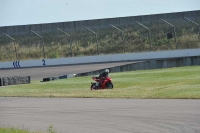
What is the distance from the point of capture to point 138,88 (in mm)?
22359

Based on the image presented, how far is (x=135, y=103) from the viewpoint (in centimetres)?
1625

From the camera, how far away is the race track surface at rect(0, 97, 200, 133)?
37.5ft

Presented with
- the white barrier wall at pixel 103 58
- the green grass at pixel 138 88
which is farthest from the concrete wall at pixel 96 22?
the green grass at pixel 138 88

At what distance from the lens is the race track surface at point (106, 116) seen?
11.4m

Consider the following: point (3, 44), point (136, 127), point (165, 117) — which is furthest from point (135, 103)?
point (3, 44)

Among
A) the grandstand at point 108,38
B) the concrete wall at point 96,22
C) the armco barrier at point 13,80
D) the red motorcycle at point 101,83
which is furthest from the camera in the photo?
the concrete wall at point 96,22

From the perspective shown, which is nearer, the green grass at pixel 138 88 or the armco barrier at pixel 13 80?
the green grass at pixel 138 88

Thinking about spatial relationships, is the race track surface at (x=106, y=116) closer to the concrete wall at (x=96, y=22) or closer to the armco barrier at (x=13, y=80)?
the armco barrier at (x=13, y=80)

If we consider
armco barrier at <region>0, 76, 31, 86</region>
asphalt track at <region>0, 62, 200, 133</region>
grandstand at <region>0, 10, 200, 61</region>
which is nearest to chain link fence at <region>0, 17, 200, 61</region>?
grandstand at <region>0, 10, 200, 61</region>

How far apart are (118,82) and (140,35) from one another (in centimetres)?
2600

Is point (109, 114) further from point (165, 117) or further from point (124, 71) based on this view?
point (124, 71)

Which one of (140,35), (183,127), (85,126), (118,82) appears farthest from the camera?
(140,35)

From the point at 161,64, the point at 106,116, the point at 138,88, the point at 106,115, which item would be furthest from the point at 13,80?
the point at 106,116

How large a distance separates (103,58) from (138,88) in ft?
76.3
